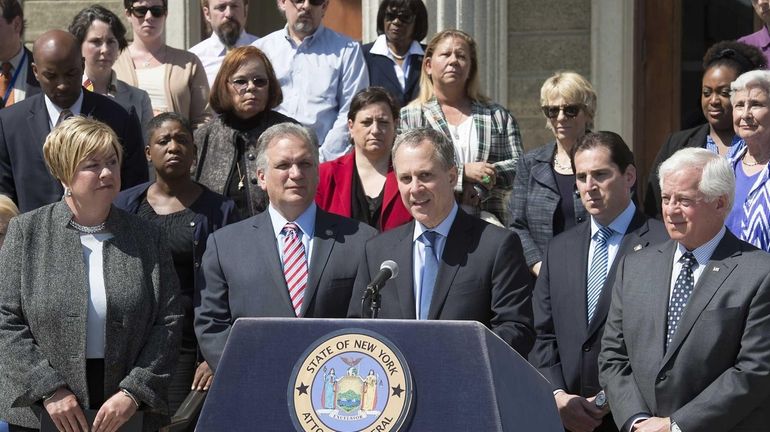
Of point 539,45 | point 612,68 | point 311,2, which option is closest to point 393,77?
point 311,2

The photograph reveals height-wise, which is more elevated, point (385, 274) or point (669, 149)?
point (669, 149)

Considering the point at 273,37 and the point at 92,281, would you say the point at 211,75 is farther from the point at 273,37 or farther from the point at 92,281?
the point at 92,281

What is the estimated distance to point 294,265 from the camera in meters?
5.70

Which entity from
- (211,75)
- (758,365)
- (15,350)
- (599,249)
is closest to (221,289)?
(15,350)

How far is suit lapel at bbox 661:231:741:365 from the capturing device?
4.96m

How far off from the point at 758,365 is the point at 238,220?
2.52 m

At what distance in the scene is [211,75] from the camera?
26.5 ft

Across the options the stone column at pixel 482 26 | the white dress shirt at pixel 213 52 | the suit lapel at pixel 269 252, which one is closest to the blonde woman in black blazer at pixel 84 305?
the suit lapel at pixel 269 252

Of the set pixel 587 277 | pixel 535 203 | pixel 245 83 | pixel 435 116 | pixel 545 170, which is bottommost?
pixel 587 277

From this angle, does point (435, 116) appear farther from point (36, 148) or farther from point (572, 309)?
point (36, 148)

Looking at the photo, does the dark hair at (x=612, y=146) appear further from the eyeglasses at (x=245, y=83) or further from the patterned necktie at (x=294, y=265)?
the eyeglasses at (x=245, y=83)

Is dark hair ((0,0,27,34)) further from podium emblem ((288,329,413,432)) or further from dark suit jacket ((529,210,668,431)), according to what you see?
podium emblem ((288,329,413,432))

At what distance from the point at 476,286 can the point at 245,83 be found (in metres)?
1.95

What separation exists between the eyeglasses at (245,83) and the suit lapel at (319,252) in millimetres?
1166
